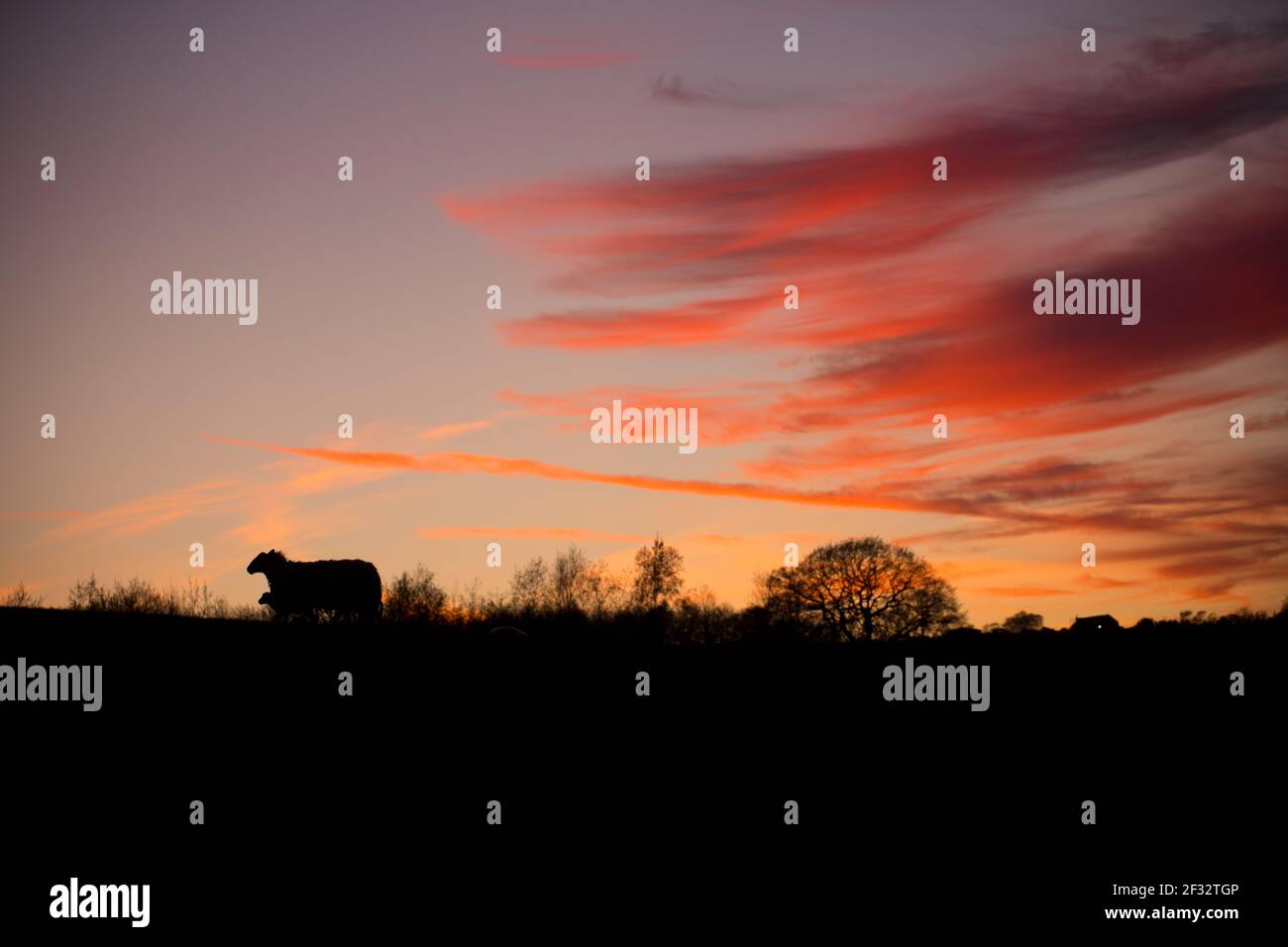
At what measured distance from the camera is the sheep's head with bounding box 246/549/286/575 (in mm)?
40656

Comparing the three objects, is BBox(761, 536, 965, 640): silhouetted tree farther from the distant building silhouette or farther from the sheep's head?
the sheep's head

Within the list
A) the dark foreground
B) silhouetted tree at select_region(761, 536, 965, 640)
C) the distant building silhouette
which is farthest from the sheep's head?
silhouetted tree at select_region(761, 536, 965, 640)

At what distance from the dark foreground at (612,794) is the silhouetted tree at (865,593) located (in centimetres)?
4994

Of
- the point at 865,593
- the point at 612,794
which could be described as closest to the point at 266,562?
the point at 612,794

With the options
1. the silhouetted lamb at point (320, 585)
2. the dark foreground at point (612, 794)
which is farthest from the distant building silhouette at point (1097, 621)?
the silhouetted lamb at point (320, 585)

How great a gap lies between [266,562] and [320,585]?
2.49m

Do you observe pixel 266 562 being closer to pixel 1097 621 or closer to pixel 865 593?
pixel 1097 621

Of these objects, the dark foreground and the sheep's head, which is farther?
the sheep's head

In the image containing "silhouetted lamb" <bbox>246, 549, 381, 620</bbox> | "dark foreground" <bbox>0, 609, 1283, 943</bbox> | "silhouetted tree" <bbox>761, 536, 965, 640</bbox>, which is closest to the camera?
"dark foreground" <bbox>0, 609, 1283, 943</bbox>

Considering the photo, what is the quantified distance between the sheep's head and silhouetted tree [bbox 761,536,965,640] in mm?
44743

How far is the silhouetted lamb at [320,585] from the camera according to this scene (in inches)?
1563

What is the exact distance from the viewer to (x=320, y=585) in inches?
1569

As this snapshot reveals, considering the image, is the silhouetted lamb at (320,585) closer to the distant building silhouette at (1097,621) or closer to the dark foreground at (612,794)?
the dark foreground at (612,794)
